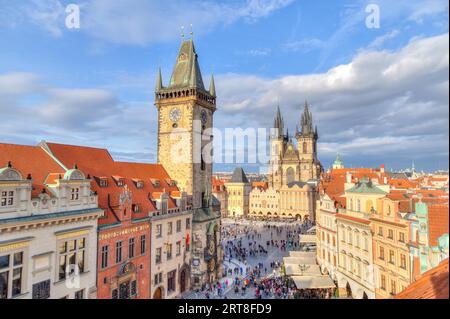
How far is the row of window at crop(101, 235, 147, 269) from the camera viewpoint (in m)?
21.0

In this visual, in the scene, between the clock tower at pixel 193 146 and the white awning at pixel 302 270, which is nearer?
the white awning at pixel 302 270

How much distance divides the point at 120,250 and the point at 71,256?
464 cm

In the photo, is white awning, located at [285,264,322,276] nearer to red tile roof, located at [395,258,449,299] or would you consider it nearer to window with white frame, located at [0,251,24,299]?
window with white frame, located at [0,251,24,299]

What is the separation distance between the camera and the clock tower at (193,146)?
33469mm

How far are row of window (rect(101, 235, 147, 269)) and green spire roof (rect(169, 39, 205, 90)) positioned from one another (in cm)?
1818

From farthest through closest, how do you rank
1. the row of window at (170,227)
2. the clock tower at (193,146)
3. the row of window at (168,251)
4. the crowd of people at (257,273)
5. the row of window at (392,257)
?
the clock tower at (193,146), the crowd of people at (257,273), the row of window at (170,227), the row of window at (168,251), the row of window at (392,257)

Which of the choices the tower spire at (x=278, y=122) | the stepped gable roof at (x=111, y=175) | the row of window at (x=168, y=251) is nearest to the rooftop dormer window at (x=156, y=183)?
the stepped gable roof at (x=111, y=175)

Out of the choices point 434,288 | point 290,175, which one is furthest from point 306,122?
point 434,288

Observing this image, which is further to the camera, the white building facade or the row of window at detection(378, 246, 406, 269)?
the row of window at detection(378, 246, 406, 269)

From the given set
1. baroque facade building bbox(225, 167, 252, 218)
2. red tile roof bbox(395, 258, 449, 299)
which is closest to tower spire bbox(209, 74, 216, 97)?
red tile roof bbox(395, 258, 449, 299)

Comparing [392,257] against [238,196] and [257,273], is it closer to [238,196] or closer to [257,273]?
[257,273]

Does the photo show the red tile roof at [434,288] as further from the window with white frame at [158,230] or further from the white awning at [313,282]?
the white awning at [313,282]

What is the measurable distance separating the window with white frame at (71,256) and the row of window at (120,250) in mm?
1849
